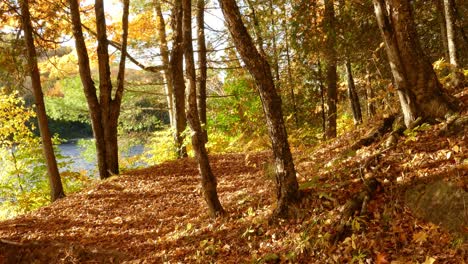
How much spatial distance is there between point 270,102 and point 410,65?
7.50 ft

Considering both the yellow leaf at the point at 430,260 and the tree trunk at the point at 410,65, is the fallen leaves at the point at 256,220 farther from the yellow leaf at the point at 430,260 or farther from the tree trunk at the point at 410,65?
the tree trunk at the point at 410,65

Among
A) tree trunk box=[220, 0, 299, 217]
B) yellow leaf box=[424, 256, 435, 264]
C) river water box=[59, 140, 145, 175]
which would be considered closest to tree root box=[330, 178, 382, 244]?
tree trunk box=[220, 0, 299, 217]

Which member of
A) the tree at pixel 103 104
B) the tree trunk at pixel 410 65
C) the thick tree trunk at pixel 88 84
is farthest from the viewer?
the tree at pixel 103 104

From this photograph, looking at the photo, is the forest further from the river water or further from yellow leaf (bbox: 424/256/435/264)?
the river water

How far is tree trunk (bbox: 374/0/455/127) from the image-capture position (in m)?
5.68

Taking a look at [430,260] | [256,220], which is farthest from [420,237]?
[256,220]

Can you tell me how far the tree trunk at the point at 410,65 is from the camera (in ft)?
18.6

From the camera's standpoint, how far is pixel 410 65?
5758 millimetres

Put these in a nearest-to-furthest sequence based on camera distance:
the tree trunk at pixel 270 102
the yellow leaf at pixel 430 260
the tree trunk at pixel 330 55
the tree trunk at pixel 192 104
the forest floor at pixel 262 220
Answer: the yellow leaf at pixel 430 260
the forest floor at pixel 262 220
the tree trunk at pixel 270 102
the tree trunk at pixel 192 104
the tree trunk at pixel 330 55

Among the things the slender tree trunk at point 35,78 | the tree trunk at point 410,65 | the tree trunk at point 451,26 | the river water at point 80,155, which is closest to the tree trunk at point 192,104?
the tree trunk at point 410,65

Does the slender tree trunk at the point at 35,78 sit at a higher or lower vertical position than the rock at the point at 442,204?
higher

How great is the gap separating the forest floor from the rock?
7 cm

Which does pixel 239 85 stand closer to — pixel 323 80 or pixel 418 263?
pixel 323 80

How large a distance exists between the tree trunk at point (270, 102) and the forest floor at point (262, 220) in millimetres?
271
